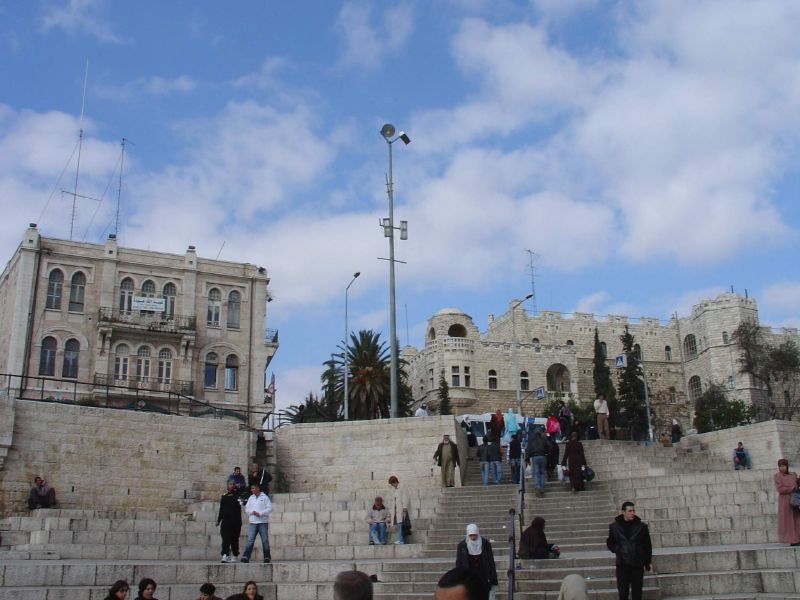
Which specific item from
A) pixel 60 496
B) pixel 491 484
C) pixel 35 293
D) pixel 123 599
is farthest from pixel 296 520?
pixel 35 293

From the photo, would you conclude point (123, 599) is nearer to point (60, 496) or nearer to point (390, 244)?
point (60, 496)

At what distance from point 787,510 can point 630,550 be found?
3.54m

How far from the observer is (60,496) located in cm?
2045

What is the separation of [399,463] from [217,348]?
65.0 feet

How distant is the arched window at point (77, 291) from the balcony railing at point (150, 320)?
111 cm

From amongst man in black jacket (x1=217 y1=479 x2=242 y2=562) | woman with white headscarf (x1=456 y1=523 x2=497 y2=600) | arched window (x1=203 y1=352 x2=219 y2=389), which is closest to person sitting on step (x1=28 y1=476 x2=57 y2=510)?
man in black jacket (x1=217 y1=479 x2=242 y2=562)

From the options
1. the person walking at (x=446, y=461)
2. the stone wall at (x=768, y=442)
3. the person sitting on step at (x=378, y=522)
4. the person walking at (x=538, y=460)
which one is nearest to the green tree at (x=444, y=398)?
the stone wall at (x=768, y=442)

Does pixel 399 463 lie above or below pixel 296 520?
above

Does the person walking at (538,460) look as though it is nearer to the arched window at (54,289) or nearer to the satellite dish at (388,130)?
the satellite dish at (388,130)

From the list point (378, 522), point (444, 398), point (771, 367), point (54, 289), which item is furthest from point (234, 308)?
point (771, 367)

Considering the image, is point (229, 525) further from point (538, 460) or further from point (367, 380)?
point (367, 380)

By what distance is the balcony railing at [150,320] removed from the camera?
128 feet

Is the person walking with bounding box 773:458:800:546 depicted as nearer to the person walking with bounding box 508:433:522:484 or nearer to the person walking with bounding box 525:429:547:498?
the person walking with bounding box 525:429:547:498

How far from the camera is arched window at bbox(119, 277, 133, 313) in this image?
130ft
